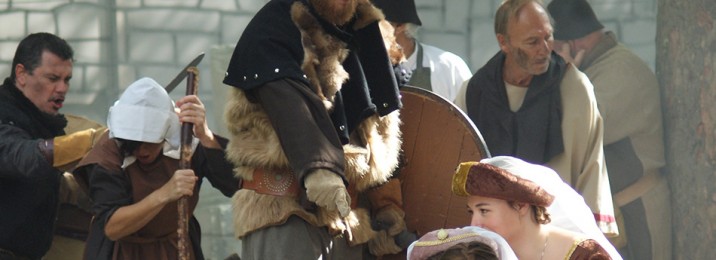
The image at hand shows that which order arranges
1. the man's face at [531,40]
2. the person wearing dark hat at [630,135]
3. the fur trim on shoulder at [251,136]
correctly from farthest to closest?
the person wearing dark hat at [630,135] → the man's face at [531,40] → the fur trim on shoulder at [251,136]

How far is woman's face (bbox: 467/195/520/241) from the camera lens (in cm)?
512

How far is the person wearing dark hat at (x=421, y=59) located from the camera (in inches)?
301

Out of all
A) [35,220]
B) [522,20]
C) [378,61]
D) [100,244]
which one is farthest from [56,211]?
[522,20]

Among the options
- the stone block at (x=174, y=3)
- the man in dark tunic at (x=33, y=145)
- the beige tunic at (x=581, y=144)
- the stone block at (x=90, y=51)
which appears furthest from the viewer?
the stone block at (x=174, y=3)

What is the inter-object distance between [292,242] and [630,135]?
2.53m

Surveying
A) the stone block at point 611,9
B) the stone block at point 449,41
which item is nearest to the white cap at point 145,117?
the stone block at point 449,41

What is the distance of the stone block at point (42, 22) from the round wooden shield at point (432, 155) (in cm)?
327

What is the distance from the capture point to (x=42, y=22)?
9.01 metres

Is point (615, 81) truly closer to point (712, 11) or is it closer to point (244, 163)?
point (712, 11)

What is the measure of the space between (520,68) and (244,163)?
170 cm

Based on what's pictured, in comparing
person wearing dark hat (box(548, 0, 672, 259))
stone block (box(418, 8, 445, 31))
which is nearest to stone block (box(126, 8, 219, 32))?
stone block (box(418, 8, 445, 31))

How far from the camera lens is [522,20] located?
7078mm

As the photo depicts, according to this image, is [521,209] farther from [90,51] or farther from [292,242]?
[90,51]

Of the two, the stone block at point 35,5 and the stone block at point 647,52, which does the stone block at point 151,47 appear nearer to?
the stone block at point 35,5
